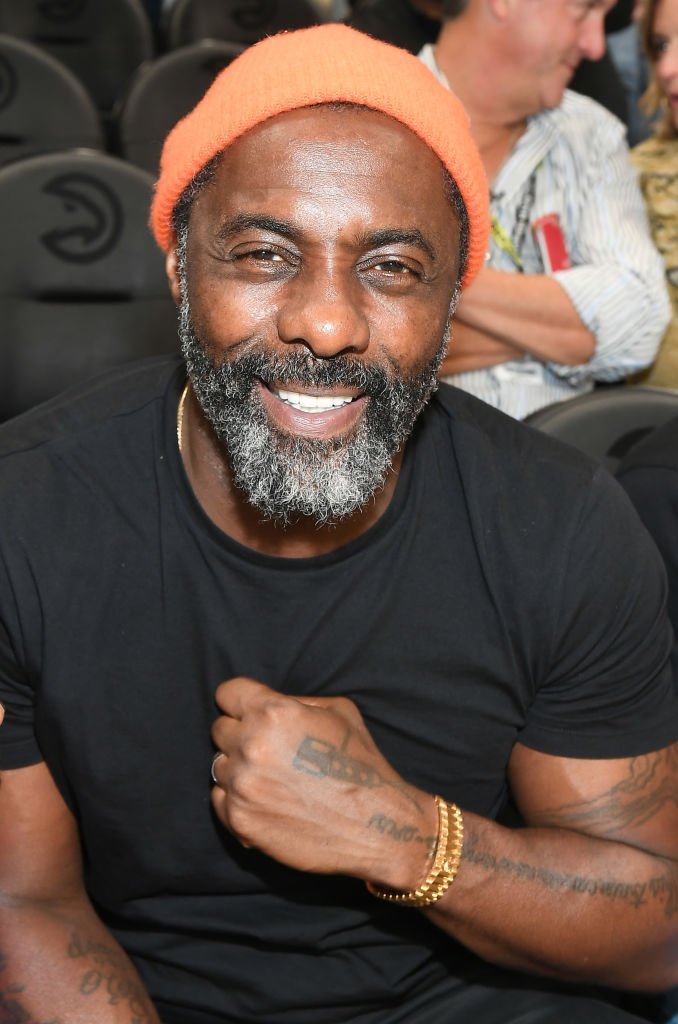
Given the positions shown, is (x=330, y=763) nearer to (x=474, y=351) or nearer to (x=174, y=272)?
(x=174, y=272)

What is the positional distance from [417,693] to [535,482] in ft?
0.95

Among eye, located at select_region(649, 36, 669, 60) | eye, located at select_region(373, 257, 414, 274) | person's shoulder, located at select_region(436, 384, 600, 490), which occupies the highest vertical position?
eye, located at select_region(649, 36, 669, 60)

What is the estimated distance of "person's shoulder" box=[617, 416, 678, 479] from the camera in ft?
5.50

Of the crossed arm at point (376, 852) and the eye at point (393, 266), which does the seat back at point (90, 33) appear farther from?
the crossed arm at point (376, 852)

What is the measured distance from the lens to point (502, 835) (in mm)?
1391

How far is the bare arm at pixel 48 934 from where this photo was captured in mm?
1311

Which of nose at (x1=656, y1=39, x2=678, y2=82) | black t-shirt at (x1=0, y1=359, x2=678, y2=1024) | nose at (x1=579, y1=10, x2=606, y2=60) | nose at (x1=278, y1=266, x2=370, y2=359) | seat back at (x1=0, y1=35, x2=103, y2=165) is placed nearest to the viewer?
nose at (x1=278, y1=266, x2=370, y2=359)

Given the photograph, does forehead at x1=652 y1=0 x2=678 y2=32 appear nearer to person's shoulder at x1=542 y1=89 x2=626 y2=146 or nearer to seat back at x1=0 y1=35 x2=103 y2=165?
person's shoulder at x1=542 y1=89 x2=626 y2=146

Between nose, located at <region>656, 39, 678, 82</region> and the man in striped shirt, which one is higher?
nose, located at <region>656, 39, 678, 82</region>

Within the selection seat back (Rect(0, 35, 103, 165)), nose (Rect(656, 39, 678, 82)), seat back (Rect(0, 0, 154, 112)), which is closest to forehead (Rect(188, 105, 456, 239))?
nose (Rect(656, 39, 678, 82))

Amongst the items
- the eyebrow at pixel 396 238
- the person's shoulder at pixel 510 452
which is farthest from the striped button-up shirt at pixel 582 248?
the eyebrow at pixel 396 238

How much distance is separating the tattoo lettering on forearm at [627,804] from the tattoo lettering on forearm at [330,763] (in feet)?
0.85

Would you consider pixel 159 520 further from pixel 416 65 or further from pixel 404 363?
pixel 416 65

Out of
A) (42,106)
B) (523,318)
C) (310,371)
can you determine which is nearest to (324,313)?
(310,371)
